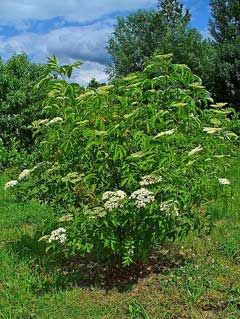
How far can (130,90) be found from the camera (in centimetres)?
396

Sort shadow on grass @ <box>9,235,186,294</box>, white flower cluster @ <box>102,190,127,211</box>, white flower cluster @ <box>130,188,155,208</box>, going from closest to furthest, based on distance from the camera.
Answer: white flower cluster @ <box>130,188,155,208</box>
white flower cluster @ <box>102,190,127,211</box>
shadow on grass @ <box>9,235,186,294</box>

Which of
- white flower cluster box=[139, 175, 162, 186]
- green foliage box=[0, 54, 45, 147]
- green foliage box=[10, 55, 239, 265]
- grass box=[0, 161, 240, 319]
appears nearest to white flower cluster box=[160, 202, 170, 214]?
green foliage box=[10, 55, 239, 265]

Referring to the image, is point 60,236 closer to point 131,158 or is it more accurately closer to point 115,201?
point 115,201

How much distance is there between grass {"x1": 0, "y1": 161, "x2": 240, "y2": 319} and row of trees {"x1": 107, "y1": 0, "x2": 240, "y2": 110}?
7.98 m

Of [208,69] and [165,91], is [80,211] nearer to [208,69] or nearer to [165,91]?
[165,91]

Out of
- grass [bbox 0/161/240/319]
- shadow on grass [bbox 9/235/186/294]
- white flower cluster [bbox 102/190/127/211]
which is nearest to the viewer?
white flower cluster [bbox 102/190/127/211]

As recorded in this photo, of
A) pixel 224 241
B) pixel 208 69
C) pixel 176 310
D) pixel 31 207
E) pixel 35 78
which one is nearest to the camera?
pixel 176 310

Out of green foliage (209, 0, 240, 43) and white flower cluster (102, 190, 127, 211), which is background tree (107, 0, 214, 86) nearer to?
green foliage (209, 0, 240, 43)

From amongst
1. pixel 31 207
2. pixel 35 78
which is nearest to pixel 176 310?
pixel 31 207

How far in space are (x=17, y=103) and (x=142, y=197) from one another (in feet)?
19.9

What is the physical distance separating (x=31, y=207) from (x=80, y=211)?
2440mm

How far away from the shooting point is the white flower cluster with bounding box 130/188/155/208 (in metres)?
3.40

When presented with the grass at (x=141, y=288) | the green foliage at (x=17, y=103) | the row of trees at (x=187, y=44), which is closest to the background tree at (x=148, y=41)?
the row of trees at (x=187, y=44)

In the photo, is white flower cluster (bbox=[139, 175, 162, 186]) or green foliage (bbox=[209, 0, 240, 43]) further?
green foliage (bbox=[209, 0, 240, 43])
